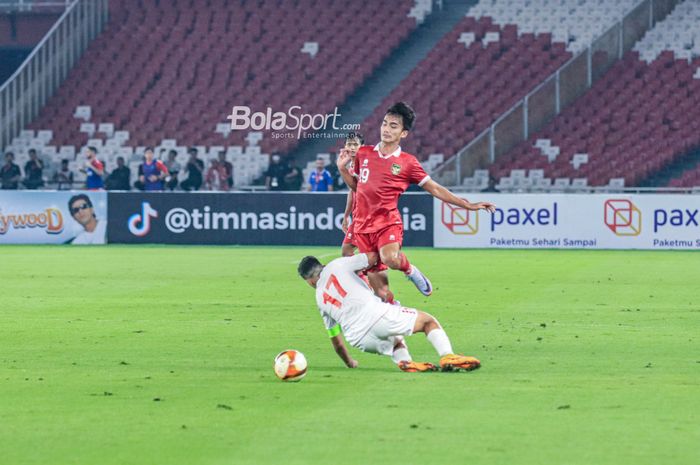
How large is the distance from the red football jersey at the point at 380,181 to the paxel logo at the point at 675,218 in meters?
17.4

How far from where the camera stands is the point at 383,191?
1219cm

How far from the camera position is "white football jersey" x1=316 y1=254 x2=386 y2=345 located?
10.4 meters

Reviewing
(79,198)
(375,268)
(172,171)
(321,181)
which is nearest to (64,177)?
(172,171)

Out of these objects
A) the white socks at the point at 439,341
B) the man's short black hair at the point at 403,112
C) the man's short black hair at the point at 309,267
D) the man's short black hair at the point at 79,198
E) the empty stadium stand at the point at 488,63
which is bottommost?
the white socks at the point at 439,341

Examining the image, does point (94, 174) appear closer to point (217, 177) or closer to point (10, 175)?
point (217, 177)

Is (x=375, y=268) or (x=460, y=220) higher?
(x=375, y=268)

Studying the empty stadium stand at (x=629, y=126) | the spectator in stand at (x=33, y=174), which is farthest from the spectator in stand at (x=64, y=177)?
the empty stadium stand at (x=629, y=126)

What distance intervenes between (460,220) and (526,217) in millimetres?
1466

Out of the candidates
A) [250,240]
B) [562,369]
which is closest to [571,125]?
[250,240]

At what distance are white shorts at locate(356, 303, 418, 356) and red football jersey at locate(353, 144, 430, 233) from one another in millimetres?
1685

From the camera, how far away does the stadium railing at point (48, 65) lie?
4238 cm

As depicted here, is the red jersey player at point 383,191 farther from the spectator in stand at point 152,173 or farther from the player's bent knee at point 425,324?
the spectator in stand at point 152,173

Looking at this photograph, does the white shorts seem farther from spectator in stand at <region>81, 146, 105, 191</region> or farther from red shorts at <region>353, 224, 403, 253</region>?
spectator in stand at <region>81, 146, 105, 191</region>

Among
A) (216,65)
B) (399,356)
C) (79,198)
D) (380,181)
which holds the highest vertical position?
(216,65)
